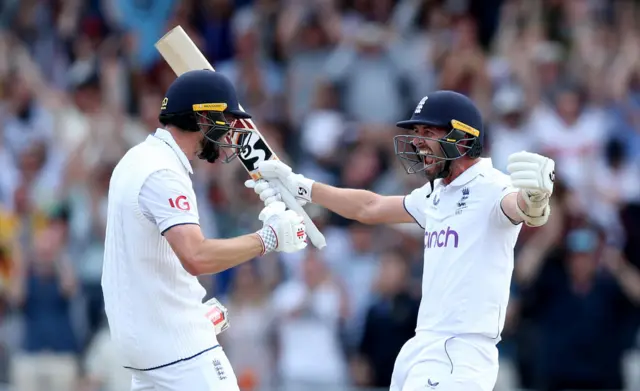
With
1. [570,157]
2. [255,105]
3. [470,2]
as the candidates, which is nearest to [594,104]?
[570,157]

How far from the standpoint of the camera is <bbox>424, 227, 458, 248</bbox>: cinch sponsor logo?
23.1 ft

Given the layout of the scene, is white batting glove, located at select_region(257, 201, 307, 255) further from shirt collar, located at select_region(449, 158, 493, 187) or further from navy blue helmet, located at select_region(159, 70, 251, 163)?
shirt collar, located at select_region(449, 158, 493, 187)

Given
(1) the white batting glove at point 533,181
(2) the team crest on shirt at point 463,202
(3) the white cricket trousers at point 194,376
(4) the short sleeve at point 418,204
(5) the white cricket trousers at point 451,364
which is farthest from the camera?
(4) the short sleeve at point 418,204

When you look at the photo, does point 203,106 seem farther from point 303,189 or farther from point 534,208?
point 534,208

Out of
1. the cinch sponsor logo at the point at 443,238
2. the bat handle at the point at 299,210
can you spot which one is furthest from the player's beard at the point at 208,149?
the cinch sponsor logo at the point at 443,238

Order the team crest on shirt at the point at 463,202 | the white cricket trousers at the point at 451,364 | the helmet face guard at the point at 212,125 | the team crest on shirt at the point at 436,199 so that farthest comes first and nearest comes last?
the team crest on shirt at the point at 436,199 → the team crest on shirt at the point at 463,202 → the helmet face guard at the point at 212,125 → the white cricket trousers at the point at 451,364

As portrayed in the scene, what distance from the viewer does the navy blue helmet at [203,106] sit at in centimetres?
695

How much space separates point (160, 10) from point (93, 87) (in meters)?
1.37

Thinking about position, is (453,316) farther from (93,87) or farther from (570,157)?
(93,87)

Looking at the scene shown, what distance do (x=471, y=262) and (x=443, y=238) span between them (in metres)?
0.22

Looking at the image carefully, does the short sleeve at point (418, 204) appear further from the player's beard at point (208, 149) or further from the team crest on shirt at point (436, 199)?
the player's beard at point (208, 149)

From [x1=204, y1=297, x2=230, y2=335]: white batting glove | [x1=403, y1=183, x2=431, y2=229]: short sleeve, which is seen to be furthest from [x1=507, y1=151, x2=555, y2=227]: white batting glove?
[x1=204, y1=297, x2=230, y2=335]: white batting glove

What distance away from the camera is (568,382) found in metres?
11.3

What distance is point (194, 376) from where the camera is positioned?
6.73 metres
